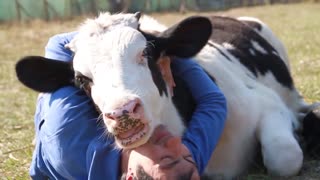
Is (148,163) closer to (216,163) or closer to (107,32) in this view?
(107,32)

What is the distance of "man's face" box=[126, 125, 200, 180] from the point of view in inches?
127

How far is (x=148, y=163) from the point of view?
3225mm

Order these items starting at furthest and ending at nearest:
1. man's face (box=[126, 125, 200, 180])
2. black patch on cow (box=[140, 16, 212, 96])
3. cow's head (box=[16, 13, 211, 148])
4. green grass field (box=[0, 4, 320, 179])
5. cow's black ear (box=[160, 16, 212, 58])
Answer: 1. green grass field (box=[0, 4, 320, 179])
2. cow's black ear (box=[160, 16, 212, 58])
3. black patch on cow (box=[140, 16, 212, 96])
4. man's face (box=[126, 125, 200, 180])
5. cow's head (box=[16, 13, 211, 148])

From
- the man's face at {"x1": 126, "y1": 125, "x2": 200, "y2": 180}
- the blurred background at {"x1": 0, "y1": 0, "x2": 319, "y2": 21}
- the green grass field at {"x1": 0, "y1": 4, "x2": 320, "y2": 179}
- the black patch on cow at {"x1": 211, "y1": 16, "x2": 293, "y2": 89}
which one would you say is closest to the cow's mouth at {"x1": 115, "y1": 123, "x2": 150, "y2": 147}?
the man's face at {"x1": 126, "y1": 125, "x2": 200, "y2": 180}

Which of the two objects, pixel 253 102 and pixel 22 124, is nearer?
pixel 253 102

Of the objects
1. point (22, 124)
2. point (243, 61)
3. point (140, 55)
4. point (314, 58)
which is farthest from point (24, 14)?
point (140, 55)

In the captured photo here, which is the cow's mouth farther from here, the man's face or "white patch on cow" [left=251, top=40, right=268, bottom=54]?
"white patch on cow" [left=251, top=40, right=268, bottom=54]

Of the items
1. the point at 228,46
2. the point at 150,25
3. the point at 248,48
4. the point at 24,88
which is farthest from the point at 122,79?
the point at 24,88

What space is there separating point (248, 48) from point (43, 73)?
6.99 feet

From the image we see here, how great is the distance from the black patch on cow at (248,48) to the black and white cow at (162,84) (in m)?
0.03

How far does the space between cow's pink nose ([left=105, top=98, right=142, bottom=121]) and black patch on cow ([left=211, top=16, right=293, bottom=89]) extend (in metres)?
2.18

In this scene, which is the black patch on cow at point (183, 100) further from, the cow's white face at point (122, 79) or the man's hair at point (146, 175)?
the man's hair at point (146, 175)

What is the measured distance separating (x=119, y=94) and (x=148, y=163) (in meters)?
0.37

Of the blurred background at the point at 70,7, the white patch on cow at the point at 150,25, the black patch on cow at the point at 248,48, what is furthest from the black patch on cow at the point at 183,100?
the blurred background at the point at 70,7
